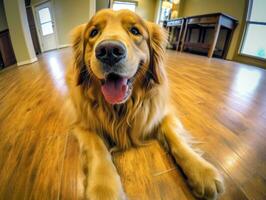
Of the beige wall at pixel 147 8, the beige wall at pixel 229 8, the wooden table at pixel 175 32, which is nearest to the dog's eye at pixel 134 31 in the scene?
the beige wall at pixel 229 8

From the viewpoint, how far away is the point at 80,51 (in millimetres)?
944

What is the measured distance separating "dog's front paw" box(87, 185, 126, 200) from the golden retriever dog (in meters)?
0.08

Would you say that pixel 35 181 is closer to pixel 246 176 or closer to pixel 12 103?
pixel 246 176

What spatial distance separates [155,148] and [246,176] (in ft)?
1.42

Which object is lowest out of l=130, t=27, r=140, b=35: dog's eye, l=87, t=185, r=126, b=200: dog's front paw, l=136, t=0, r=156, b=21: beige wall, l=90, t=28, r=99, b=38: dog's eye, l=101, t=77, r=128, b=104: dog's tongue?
l=87, t=185, r=126, b=200: dog's front paw

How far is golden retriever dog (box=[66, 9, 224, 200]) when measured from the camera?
2.25ft

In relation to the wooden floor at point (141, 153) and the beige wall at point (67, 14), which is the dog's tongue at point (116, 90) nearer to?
the wooden floor at point (141, 153)

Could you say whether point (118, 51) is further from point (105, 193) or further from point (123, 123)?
point (105, 193)

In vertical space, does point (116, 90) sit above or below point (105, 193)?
above

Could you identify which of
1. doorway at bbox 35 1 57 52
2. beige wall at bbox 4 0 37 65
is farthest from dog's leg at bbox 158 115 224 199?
doorway at bbox 35 1 57 52

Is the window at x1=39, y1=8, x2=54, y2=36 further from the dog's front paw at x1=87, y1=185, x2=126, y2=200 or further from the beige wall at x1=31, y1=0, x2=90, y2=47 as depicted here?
the dog's front paw at x1=87, y1=185, x2=126, y2=200

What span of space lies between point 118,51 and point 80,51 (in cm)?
41

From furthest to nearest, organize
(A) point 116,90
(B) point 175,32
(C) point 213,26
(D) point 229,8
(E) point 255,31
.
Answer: (B) point 175,32 → (C) point 213,26 → (D) point 229,8 → (E) point 255,31 → (A) point 116,90

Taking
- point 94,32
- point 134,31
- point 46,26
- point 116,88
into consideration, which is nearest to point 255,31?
point 134,31
